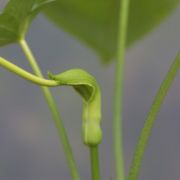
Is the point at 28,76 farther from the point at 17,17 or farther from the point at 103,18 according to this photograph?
the point at 103,18

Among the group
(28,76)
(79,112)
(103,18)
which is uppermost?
(28,76)

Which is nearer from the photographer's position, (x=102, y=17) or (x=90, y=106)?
(x=90, y=106)

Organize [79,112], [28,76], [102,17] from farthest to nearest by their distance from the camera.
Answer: [79,112] → [102,17] → [28,76]

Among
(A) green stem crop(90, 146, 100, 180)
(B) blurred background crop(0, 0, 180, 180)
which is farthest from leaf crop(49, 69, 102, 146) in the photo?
(B) blurred background crop(0, 0, 180, 180)

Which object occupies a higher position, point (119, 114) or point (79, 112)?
point (119, 114)

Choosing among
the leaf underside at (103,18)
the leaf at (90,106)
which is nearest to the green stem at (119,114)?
the leaf at (90,106)

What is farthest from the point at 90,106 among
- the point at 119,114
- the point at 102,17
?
the point at 102,17
